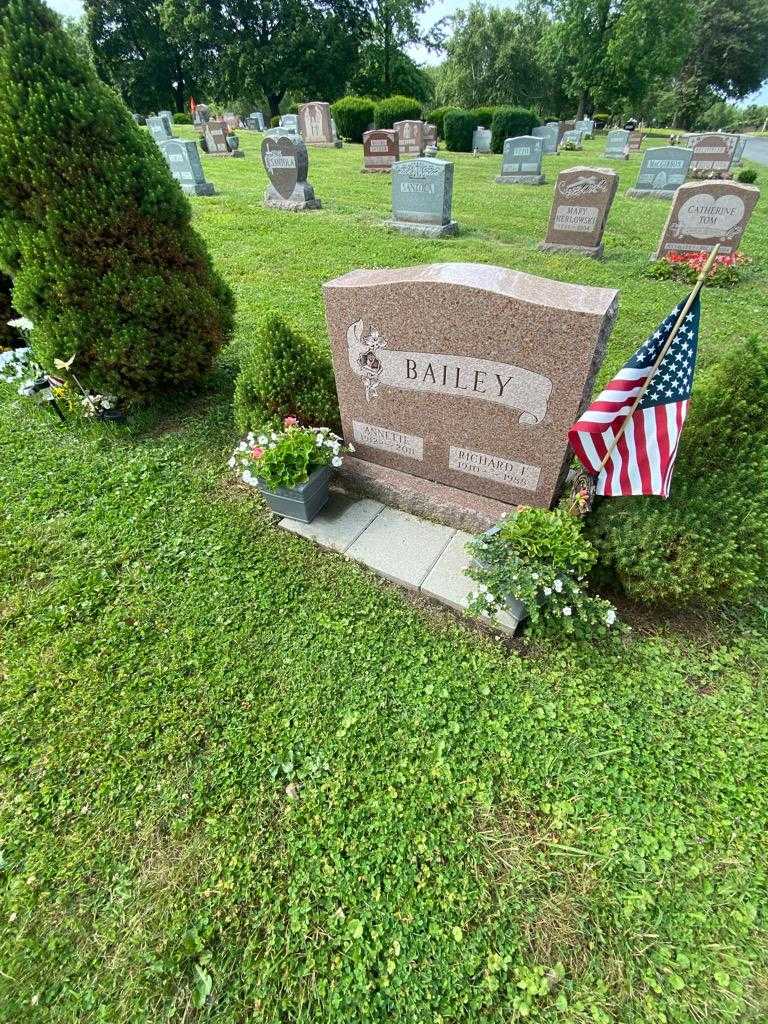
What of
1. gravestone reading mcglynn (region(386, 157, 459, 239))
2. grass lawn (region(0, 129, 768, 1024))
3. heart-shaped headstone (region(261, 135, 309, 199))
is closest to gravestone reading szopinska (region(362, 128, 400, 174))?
heart-shaped headstone (region(261, 135, 309, 199))

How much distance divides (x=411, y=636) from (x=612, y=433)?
1.76m

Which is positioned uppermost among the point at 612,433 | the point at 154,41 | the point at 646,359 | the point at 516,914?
the point at 154,41

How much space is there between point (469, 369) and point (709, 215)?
28.8 feet

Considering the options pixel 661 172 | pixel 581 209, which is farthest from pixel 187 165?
pixel 661 172

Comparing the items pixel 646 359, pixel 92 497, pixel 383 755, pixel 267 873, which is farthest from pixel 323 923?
pixel 92 497

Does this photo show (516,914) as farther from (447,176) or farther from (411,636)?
(447,176)

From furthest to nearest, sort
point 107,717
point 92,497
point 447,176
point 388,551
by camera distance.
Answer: point 447,176 < point 92,497 < point 388,551 < point 107,717

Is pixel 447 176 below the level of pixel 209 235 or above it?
above

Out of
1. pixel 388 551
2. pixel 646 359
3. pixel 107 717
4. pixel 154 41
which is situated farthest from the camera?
pixel 154 41

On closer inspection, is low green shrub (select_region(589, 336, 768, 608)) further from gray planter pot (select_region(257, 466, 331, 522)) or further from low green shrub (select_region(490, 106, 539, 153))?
low green shrub (select_region(490, 106, 539, 153))

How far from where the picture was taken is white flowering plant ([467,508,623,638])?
9.62 feet

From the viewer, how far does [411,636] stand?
10.5 feet

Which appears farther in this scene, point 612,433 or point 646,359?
point 612,433

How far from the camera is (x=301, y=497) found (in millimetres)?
3814
